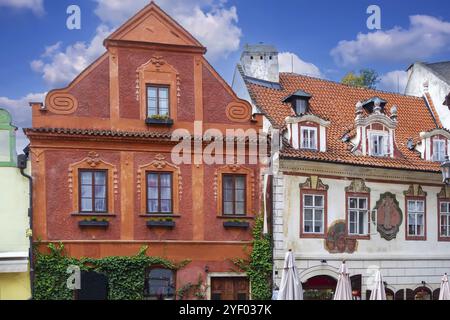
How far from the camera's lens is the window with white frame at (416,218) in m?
15.0

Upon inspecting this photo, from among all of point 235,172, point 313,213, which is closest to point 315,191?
point 313,213

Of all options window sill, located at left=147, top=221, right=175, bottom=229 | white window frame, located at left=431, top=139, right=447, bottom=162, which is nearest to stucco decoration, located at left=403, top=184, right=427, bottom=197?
white window frame, located at left=431, top=139, right=447, bottom=162

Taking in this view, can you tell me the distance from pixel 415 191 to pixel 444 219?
100 centimetres

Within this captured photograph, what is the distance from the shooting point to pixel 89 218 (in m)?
12.7

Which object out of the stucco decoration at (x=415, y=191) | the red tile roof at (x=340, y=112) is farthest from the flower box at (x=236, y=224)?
the stucco decoration at (x=415, y=191)

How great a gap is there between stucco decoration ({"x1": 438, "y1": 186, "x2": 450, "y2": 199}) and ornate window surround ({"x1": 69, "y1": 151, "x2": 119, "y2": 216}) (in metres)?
7.11

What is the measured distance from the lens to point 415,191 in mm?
15094

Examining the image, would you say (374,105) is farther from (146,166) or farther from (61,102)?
(61,102)

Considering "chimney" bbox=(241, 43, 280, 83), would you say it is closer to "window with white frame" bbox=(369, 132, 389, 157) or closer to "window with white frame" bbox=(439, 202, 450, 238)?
"window with white frame" bbox=(369, 132, 389, 157)

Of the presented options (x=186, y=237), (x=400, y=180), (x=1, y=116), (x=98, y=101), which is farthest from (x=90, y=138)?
(x=400, y=180)

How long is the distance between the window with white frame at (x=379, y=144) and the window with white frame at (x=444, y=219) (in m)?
1.78

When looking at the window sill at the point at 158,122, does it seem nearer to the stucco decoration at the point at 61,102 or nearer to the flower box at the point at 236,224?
the stucco decoration at the point at 61,102

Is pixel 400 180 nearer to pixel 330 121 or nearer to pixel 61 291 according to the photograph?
pixel 330 121

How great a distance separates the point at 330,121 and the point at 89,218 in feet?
18.6
